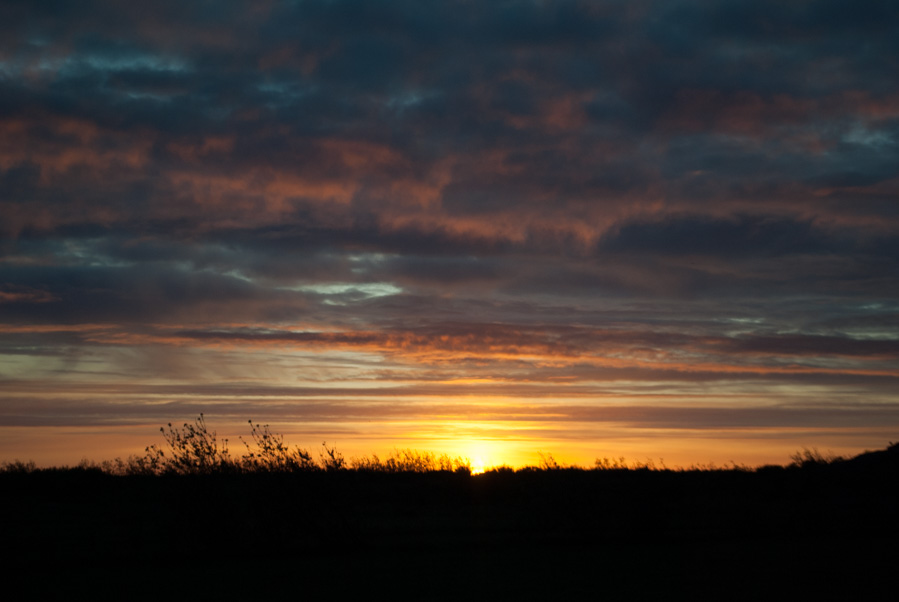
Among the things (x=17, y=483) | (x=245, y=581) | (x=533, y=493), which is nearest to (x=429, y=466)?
(x=533, y=493)

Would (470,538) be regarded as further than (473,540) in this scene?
Yes

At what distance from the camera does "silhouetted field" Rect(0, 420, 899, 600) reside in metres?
9.67

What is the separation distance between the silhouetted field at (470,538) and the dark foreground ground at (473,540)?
4cm

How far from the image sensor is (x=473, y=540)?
14.1m

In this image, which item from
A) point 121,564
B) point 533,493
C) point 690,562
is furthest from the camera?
point 533,493

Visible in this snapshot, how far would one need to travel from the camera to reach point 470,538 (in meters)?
14.5

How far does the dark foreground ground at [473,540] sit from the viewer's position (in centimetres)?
959

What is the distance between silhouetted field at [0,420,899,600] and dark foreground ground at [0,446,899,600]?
40 mm

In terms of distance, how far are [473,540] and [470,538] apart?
1.22 feet

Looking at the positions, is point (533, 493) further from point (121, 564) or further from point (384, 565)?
point (121, 564)

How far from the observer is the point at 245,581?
1053 centimetres

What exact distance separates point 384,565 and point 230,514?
13.2ft

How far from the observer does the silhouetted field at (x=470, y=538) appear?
9672 mm

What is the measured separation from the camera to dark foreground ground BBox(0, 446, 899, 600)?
959 centimetres
